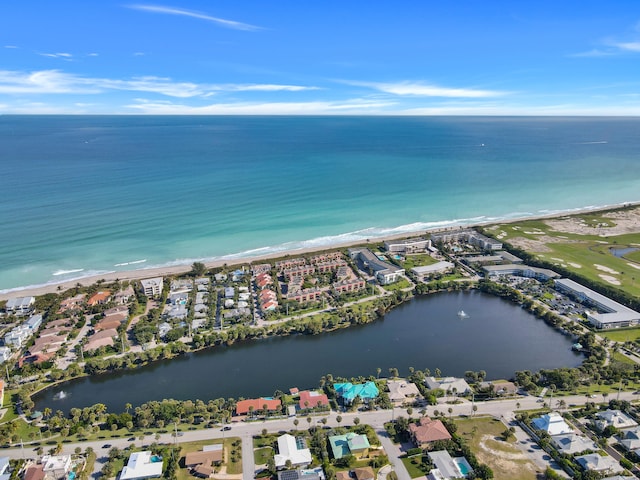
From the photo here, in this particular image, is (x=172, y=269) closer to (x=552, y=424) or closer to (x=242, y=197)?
(x=242, y=197)

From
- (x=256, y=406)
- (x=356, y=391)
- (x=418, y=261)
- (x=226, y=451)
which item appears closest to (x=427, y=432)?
(x=356, y=391)

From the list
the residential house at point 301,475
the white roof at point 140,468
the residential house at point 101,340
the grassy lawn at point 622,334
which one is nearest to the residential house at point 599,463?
the residential house at point 301,475

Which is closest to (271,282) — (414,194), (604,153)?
(414,194)

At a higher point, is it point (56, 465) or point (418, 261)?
point (418, 261)

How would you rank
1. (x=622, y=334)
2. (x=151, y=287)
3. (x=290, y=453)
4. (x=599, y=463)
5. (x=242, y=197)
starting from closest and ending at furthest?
1. (x=599, y=463)
2. (x=290, y=453)
3. (x=622, y=334)
4. (x=151, y=287)
5. (x=242, y=197)

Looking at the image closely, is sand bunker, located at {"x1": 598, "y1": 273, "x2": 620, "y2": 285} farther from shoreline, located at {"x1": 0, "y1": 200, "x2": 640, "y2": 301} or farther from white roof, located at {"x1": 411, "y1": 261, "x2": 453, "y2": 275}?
shoreline, located at {"x1": 0, "y1": 200, "x2": 640, "y2": 301}

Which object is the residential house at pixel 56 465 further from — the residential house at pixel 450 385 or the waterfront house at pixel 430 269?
the waterfront house at pixel 430 269

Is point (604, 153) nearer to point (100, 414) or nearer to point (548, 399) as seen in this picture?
point (548, 399)
